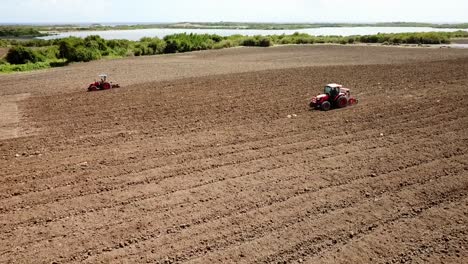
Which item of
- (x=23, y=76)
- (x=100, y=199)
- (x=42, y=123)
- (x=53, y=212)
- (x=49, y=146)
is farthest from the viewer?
(x=23, y=76)

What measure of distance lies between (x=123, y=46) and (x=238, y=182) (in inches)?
2192

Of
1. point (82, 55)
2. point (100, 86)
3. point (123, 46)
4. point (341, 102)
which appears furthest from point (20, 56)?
point (341, 102)

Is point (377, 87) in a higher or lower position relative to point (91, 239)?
higher

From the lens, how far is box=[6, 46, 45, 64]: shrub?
45188 millimetres

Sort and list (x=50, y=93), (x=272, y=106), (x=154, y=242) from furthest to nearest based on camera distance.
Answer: (x=50, y=93), (x=272, y=106), (x=154, y=242)

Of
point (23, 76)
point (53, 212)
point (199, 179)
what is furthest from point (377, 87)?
point (23, 76)

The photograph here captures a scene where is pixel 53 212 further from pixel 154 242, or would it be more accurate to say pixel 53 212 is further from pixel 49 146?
pixel 49 146

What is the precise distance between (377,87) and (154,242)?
1845 centimetres

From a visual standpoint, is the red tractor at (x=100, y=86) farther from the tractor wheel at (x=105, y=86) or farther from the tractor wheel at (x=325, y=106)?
the tractor wheel at (x=325, y=106)

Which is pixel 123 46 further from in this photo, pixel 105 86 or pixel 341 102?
pixel 341 102

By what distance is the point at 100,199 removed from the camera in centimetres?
960

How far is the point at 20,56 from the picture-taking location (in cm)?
→ 4534

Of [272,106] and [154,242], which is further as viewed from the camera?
[272,106]

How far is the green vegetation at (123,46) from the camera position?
45.4m
